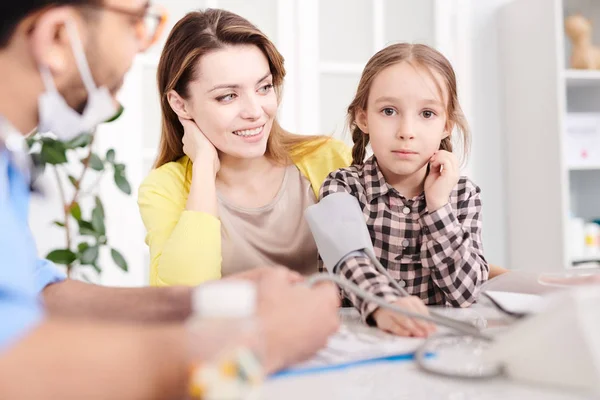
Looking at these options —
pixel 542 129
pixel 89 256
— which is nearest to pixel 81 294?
pixel 89 256

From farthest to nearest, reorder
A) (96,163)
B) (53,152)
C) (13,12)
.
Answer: (96,163) < (53,152) < (13,12)

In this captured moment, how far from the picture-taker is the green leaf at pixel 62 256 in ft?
7.45

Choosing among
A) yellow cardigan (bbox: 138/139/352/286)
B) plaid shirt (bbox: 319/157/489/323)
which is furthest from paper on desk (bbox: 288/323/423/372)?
yellow cardigan (bbox: 138/139/352/286)

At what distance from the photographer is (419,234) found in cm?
124

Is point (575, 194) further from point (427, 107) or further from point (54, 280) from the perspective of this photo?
Result: point (54, 280)

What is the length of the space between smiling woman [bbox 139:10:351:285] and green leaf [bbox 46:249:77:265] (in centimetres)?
95

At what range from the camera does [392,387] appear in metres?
0.58

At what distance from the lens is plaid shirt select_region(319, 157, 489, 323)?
45.2 inches

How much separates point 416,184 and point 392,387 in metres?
0.78

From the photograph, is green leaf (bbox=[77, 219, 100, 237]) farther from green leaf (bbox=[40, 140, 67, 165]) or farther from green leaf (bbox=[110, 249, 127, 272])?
green leaf (bbox=[40, 140, 67, 165])

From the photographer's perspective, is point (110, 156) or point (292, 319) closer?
point (292, 319)

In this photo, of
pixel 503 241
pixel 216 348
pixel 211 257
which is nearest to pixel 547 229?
pixel 503 241

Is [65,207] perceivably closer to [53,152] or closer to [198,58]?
[53,152]

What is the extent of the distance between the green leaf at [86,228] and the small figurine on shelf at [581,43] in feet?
7.33
